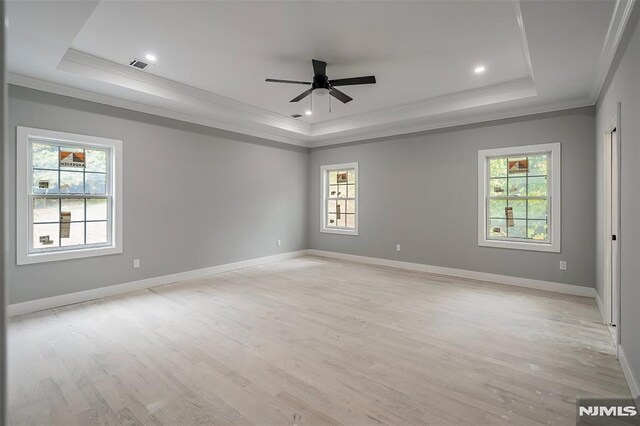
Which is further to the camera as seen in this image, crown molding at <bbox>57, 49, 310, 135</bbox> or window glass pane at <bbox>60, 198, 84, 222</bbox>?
window glass pane at <bbox>60, 198, 84, 222</bbox>

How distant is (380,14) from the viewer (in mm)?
2809

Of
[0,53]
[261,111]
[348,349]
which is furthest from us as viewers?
[261,111]

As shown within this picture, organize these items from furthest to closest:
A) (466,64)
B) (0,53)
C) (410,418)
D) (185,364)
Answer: (466,64), (185,364), (410,418), (0,53)

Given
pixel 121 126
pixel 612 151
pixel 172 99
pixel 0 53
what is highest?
pixel 172 99

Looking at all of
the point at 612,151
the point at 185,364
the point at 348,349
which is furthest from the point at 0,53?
the point at 612,151

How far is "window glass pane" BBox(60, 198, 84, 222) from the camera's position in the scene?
161 inches

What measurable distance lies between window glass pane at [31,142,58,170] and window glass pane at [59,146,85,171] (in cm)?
6

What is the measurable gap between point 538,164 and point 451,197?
1375mm

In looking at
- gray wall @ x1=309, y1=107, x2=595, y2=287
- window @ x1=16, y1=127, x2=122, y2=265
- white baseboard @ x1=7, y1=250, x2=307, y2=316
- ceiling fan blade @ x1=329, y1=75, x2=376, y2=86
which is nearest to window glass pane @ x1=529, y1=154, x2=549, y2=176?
gray wall @ x1=309, y1=107, x2=595, y2=287

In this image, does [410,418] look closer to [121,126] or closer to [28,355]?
[28,355]

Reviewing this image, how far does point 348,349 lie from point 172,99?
4113 mm

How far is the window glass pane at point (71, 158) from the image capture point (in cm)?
406

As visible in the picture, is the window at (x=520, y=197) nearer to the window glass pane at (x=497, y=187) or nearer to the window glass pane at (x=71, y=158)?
the window glass pane at (x=497, y=187)

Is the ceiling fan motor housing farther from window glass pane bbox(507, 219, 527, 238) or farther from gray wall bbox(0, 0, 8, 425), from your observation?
window glass pane bbox(507, 219, 527, 238)
